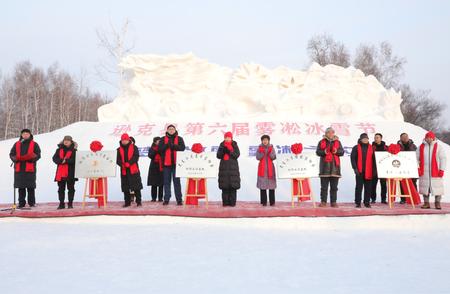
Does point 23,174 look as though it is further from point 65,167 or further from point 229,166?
point 229,166

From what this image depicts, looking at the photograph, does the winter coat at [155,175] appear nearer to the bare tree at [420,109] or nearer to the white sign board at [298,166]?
the white sign board at [298,166]

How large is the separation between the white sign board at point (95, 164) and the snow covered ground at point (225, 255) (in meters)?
0.93

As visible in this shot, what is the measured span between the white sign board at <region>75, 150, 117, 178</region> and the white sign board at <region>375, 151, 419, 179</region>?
4.28 metres

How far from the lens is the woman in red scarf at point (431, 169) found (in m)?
6.75

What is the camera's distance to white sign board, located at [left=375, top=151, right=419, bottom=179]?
6.93 metres

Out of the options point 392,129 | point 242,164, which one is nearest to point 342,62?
point 392,129

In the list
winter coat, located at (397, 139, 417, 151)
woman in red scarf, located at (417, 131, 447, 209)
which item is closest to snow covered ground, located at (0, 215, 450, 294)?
woman in red scarf, located at (417, 131, 447, 209)

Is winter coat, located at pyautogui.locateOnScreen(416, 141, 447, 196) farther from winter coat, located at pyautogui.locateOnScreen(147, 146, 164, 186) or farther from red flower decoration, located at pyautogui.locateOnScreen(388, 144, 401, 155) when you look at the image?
winter coat, located at pyautogui.locateOnScreen(147, 146, 164, 186)

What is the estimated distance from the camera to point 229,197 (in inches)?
278

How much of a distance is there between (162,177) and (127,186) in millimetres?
927

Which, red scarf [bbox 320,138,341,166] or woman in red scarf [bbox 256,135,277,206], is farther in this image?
woman in red scarf [bbox 256,135,277,206]

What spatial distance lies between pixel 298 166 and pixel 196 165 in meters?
1.65

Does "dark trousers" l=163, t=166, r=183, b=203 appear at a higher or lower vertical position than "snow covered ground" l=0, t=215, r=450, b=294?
higher

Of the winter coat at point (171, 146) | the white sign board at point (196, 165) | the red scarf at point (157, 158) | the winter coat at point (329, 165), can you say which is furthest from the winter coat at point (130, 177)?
the winter coat at point (329, 165)
